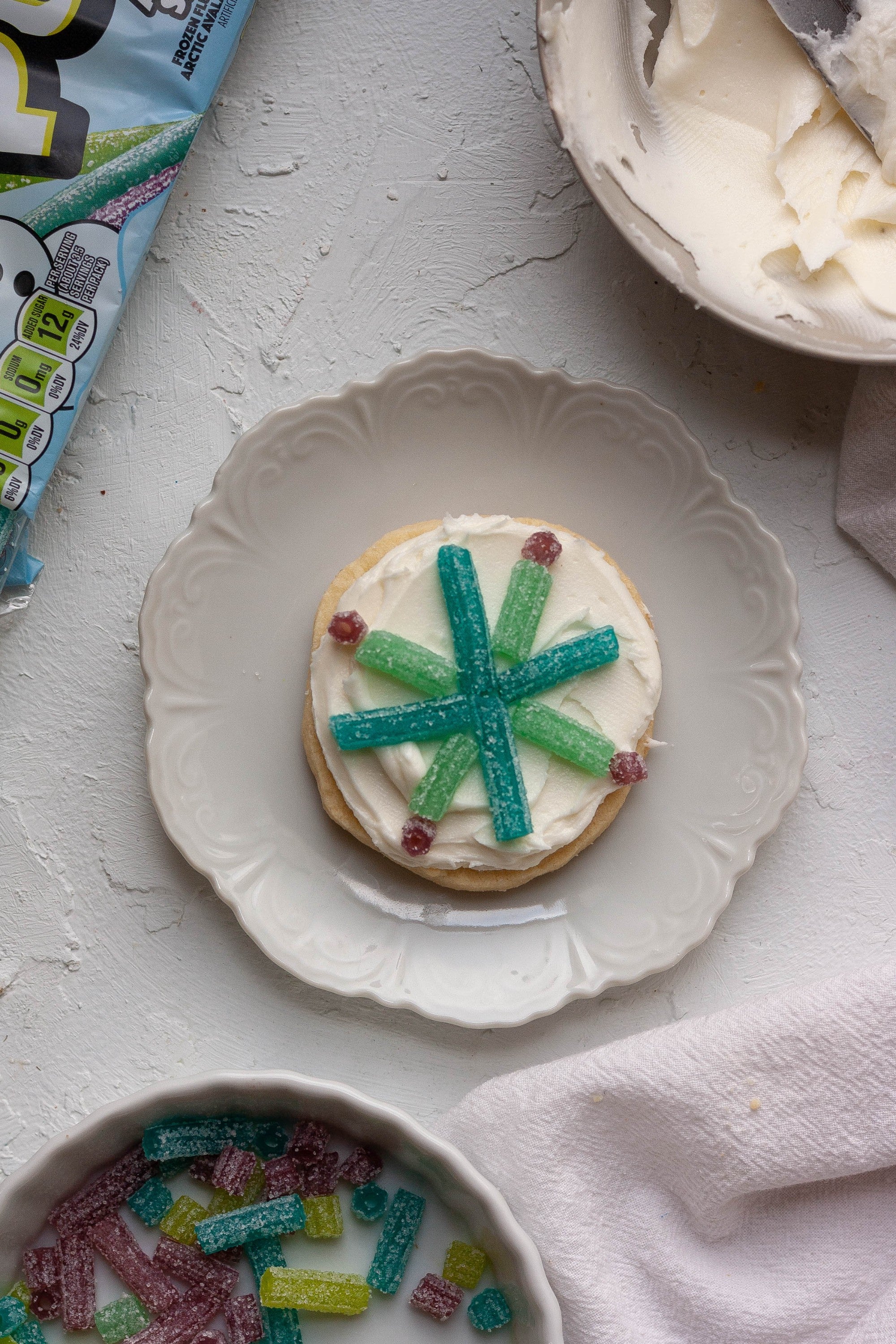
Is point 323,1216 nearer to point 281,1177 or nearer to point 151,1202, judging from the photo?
point 281,1177

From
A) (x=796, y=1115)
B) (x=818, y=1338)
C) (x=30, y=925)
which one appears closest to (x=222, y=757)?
(x=30, y=925)

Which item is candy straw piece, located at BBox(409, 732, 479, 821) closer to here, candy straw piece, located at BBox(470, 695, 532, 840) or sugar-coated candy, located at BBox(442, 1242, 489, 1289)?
candy straw piece, located at BBox(470, 695, 532, 840)

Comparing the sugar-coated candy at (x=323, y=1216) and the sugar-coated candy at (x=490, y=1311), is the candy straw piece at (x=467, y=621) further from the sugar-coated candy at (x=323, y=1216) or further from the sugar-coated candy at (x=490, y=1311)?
the sugar-coated candy at (x=490, y=1311)

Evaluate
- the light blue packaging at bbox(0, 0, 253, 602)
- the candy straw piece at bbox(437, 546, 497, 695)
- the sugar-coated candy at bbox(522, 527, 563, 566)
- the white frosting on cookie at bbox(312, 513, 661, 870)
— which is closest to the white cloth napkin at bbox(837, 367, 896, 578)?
the white frosting on cookie at bbox(312, 513, 661, 870)

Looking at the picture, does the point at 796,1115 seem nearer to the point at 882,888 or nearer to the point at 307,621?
the point at 882,888

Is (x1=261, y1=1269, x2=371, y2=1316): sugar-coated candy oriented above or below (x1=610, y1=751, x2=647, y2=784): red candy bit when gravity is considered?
below

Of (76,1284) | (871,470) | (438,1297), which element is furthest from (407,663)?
(76,1284)
